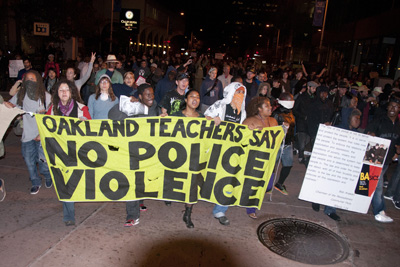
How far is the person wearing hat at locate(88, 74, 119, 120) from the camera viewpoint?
5652 millimetres

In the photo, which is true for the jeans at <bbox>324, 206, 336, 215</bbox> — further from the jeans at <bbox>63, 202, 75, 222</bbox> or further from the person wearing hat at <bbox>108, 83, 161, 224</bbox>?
the jeans at <bbox>63, 202, 75, 222</bbox>

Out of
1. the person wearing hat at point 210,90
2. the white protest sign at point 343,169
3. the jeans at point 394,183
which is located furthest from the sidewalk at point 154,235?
the person wearing hat at point 210,90

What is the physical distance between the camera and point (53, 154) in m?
4.43

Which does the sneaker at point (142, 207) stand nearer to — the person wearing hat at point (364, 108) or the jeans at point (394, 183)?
the jeans at point (394, 183)

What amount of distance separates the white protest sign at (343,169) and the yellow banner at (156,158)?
0.82 meters

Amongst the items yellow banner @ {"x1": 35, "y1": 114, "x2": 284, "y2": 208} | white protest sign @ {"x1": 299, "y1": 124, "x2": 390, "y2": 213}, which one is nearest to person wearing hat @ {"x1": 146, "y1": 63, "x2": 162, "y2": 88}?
yellow banner @ {"x1": 35, "y1": 114, "x2": 284, "y2": 208}

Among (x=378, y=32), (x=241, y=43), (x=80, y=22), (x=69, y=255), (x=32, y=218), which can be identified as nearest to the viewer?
(x=69, y=255)

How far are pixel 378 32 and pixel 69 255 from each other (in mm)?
25842

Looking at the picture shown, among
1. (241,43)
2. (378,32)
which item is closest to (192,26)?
(241,43)

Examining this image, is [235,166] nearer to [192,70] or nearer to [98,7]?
[192,70]

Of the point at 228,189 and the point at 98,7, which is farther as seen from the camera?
the point at 98,7

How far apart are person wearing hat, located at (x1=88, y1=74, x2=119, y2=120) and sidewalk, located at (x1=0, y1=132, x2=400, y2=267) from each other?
1444 mm

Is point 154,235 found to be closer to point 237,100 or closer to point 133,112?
point 133,112

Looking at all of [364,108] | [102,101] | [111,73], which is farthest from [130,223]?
[364,108]
